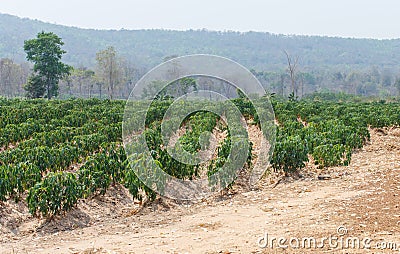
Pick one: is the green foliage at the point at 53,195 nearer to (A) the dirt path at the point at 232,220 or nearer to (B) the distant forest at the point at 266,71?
(A) the dirt path at the point at 232,220

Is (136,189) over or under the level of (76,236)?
over

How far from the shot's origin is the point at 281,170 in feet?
34.9

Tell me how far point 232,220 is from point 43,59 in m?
38.1

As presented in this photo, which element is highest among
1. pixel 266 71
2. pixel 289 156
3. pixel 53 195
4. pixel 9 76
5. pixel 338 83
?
pixel 266 71

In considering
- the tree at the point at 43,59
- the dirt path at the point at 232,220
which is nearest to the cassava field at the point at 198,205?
the dirt path at the point at 232,220

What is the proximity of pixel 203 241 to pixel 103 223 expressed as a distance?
2405 mm

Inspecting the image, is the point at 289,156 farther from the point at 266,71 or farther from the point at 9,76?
the point at 266,71

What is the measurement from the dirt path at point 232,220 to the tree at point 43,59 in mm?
34986

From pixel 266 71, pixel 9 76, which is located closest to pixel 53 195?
pixel 9 76

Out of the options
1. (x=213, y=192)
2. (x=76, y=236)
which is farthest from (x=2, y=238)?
(x=213, y=192)

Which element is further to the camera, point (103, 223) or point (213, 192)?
point (213, 192)

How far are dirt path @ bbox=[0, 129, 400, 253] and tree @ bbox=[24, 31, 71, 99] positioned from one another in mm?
34986

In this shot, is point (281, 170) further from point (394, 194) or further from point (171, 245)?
point (171, 245)

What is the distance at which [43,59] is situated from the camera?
1613 inches
